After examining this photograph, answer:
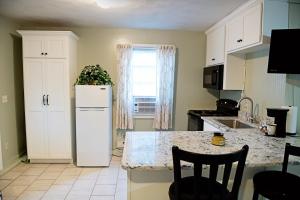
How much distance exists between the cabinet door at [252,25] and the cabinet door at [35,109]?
10.2 ft

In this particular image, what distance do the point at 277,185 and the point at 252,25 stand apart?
1808mm

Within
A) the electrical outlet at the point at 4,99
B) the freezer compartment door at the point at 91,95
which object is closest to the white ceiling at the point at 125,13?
the freezer compartment door at the point at 91,95

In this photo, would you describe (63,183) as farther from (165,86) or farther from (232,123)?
(232,123)

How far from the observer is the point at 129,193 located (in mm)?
1605

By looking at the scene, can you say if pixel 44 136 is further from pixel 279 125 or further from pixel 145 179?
pixel 279 125

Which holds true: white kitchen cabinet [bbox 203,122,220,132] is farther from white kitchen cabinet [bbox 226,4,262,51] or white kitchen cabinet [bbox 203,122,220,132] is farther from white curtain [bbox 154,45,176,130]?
white kitchen cabinet [bbox 226,4,262,51]

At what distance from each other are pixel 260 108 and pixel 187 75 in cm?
167

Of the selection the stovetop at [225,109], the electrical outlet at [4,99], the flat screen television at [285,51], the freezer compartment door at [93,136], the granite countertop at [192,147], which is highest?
the flat screen television at [285,51]

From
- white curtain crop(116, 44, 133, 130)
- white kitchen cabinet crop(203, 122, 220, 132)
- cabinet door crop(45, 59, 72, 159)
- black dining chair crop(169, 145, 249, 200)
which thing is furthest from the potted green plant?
black dining chair crop(169, 145, 249, 200)

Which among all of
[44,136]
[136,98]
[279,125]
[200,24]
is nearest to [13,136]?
[44,136]

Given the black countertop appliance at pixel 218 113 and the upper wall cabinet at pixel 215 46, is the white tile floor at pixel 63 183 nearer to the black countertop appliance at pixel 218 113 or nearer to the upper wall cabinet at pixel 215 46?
the black countertop appliance at pixel 218 113

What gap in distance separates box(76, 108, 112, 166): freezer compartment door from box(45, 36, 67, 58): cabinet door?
3.18ft

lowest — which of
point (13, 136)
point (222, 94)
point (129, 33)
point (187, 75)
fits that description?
point (13, 136)

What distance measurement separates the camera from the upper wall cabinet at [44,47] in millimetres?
3531
